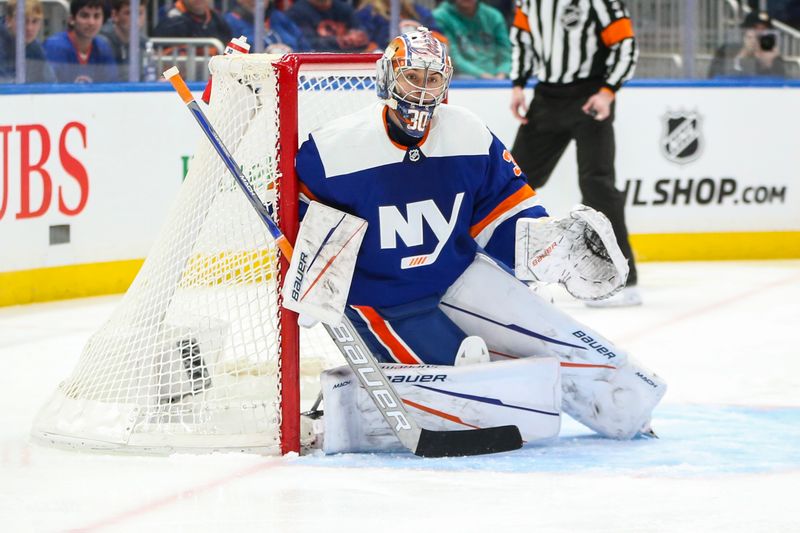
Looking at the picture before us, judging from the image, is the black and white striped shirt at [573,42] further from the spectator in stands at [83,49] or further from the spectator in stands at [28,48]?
the spectator in stands at [28,48]

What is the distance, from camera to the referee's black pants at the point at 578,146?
5.70 m

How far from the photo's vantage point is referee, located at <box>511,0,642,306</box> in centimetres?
562

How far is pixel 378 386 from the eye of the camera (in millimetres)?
3156

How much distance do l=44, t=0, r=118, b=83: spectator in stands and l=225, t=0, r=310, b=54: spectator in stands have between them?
0.62 meters

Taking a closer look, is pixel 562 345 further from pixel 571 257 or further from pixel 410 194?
pixel 410 194

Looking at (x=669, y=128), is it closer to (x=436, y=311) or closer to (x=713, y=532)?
(x=436, y=311)

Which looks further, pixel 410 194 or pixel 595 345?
pixel 595 345

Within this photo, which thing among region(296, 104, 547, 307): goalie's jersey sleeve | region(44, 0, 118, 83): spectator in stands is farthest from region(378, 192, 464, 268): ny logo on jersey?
region(44, 0, 118, 83): spectator in stands

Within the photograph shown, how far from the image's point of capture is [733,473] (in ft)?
9.98

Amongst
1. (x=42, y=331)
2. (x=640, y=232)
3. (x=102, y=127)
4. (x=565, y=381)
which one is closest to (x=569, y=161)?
(x=640, y=232)

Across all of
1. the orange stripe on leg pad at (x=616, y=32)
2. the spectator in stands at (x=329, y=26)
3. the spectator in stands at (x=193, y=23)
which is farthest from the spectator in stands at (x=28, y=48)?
the orange stripe on leg pad at (x=616, y=32)

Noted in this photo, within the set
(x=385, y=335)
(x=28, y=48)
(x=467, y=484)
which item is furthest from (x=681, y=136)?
(x=467, y=484)

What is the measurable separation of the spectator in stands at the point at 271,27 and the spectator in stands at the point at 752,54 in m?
1.89

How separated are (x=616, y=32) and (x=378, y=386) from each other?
2.81 metres
